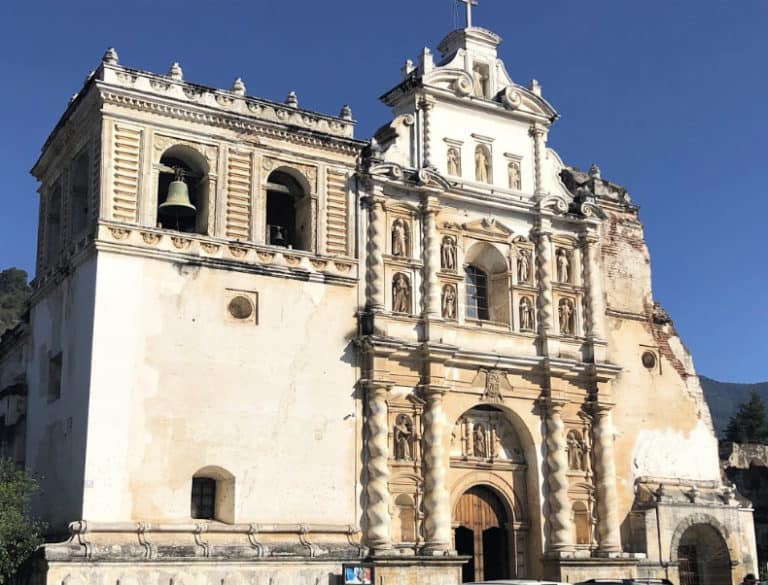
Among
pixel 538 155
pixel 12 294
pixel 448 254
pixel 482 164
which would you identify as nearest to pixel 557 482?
pixel 448 254

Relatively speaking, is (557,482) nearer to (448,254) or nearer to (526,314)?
(526,314)

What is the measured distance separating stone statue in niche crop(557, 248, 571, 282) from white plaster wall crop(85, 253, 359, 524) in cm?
653

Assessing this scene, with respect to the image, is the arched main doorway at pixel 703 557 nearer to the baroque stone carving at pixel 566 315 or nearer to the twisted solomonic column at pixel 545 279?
the baroque stone carving at pixel 566 315

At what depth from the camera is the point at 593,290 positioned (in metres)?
27.4

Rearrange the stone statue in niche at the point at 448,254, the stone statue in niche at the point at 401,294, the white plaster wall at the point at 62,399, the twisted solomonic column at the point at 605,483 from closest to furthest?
the white plaster wall at the point at 62,399
the stone statue in niche at the point at 401,294
the stone statue in niche at the point at 448,254
the twisted solomonic column at the point at 605,483

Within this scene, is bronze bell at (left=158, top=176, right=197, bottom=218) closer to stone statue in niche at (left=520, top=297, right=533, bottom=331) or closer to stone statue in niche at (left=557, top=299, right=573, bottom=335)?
stone statue in niche at (left=520, top=297, right=533, bottom=331)

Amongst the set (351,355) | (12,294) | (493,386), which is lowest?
(493,386)

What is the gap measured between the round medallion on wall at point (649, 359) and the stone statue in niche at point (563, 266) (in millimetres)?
3124

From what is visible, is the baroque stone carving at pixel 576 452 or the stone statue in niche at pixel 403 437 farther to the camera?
the baroque stone carving at pixel 576 452

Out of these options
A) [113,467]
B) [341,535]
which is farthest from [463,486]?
[113,467]

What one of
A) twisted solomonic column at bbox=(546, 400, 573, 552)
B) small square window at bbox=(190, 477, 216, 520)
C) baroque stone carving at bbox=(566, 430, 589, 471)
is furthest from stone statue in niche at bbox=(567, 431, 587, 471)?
small square window at bbox=(190, 477, 216, 520)

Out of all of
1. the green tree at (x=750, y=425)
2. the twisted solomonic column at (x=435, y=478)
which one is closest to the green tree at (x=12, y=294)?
the green tree at (x=750, y=425)

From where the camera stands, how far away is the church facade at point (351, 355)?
68.1 feet

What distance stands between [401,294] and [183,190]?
558 centimetres
